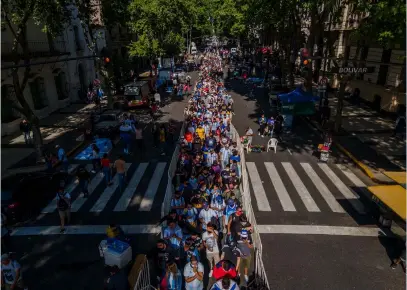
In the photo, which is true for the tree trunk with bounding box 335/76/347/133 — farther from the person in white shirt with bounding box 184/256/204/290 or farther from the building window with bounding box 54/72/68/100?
the building window with bounding box 54/72/68/100

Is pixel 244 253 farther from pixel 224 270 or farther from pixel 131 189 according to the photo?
pixel 131 189

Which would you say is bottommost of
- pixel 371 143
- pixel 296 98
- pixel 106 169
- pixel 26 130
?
pixel 371 143


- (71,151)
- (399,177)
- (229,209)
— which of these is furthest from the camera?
(71,151)

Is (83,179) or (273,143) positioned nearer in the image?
(83,179)

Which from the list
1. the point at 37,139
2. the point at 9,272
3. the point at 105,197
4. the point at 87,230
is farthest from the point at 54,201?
the point at 9,272

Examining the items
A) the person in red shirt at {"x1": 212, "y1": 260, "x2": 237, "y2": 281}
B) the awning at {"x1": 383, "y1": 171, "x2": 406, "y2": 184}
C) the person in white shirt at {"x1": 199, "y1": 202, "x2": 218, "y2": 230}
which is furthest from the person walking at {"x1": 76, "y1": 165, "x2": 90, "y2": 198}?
the awning at {"x1": 383, "y1": 171, "x2": 406, "y2": 184}

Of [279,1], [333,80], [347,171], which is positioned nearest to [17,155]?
[347,171]

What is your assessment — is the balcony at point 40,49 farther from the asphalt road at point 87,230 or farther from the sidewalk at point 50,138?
the asphalt road at point 87,230
